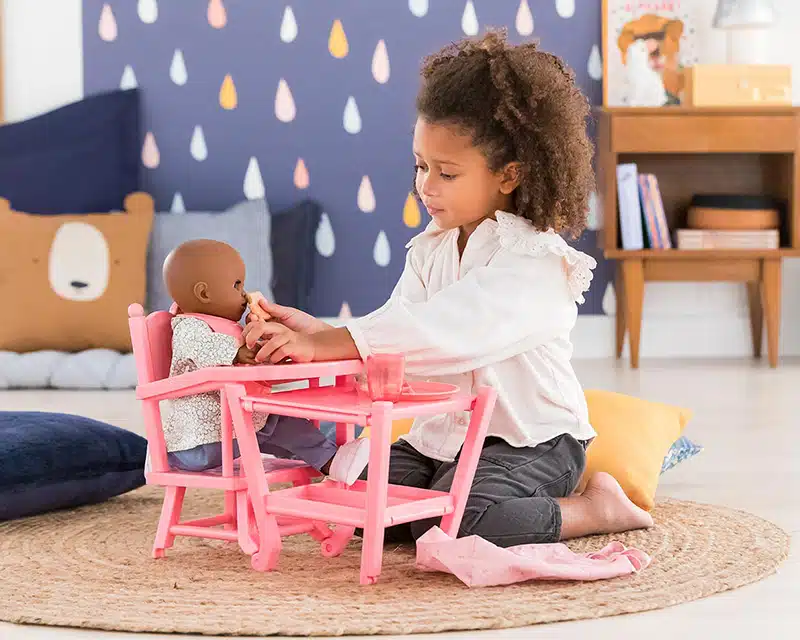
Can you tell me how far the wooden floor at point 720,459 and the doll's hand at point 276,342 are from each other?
1.23 feet

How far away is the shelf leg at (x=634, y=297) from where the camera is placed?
3.91 metres

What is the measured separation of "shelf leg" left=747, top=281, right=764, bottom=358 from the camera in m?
4.18

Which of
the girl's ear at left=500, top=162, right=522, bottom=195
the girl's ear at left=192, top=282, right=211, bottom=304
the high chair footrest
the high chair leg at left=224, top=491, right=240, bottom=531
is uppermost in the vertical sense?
the girl's ear at left=500, top=162, right=522, bottom=195

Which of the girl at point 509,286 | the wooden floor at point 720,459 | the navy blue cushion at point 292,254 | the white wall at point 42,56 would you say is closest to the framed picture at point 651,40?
the wooden floor at point 720,459

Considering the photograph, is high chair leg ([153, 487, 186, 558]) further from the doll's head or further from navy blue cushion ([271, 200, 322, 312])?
navy blue cushion ([271, 200, 322, 312])

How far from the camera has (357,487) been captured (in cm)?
162

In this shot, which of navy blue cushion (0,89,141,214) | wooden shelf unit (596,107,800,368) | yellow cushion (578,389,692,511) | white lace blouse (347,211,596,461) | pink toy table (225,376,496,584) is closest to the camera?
pink toy table (225,376,496,584)

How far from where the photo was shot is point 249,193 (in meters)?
4.18

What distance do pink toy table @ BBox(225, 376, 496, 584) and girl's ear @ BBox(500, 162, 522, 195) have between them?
1.10 ft

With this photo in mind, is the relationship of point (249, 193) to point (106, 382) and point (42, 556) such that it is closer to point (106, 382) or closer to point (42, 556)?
point (106, 382)

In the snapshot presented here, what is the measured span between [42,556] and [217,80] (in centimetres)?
Result: 277

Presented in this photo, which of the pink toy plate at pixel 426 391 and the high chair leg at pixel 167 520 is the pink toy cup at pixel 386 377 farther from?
the high chair leg at pixel 167 520

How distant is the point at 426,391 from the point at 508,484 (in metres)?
0.20

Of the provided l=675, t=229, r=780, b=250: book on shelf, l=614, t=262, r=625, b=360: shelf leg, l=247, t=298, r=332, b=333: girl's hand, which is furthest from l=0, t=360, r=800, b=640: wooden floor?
l=247, t=298, r=332, b=333: girl's hand
